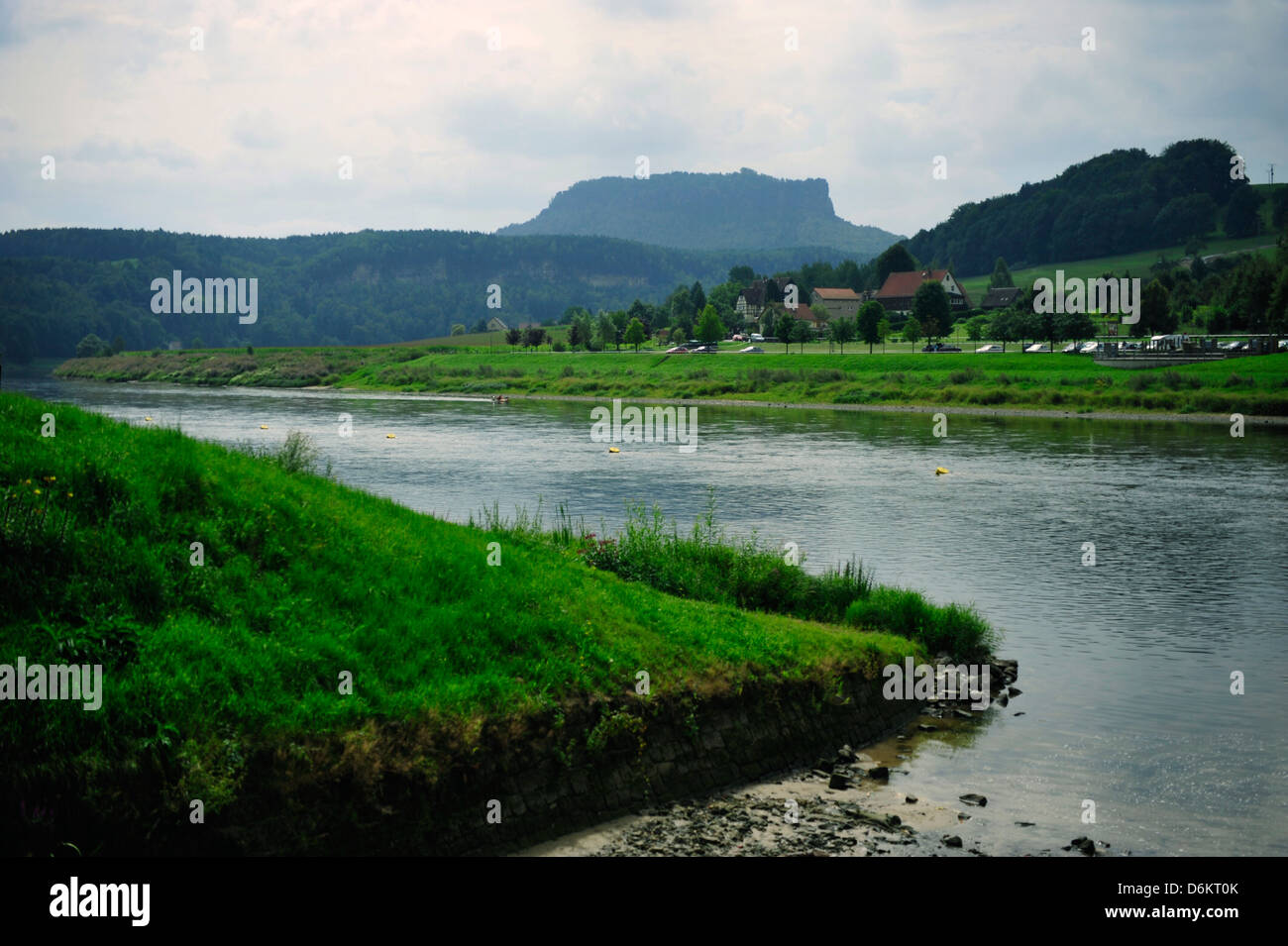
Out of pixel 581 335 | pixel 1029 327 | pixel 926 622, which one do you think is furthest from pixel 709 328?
pixel 926 622

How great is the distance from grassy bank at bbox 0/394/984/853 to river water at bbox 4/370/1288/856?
4176 millimetres

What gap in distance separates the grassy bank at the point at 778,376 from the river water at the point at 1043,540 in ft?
24.6

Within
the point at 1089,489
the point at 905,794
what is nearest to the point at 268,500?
the point at 905,794

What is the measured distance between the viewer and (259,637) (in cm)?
1255

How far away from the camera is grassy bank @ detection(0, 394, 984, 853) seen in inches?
421

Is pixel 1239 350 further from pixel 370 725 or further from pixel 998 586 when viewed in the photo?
pixel 370 725

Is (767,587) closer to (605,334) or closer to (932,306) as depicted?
(932,306)

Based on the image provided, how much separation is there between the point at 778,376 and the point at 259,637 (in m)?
106

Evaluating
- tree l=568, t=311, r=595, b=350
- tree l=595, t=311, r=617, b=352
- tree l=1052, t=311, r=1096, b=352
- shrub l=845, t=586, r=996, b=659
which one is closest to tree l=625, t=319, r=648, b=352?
tree l=595, t=311, r=617, b=352

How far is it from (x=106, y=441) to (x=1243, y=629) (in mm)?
24350

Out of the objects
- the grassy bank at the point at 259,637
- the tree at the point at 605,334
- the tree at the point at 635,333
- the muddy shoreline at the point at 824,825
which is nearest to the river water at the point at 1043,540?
the muddy shoreline at the point at 824,825
